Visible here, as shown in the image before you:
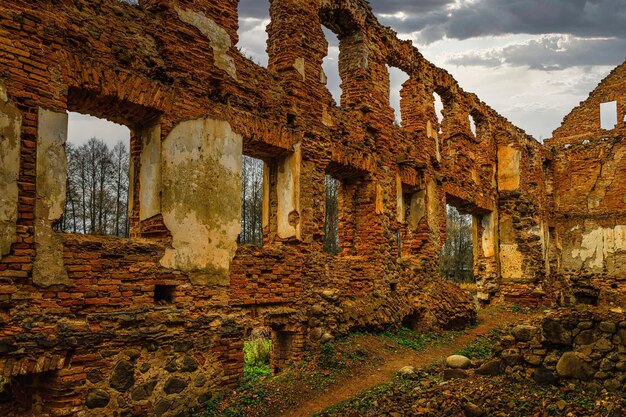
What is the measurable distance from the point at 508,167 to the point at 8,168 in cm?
1586

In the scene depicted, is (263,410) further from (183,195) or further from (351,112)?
(351,112)

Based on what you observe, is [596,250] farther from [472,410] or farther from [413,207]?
[472,410]

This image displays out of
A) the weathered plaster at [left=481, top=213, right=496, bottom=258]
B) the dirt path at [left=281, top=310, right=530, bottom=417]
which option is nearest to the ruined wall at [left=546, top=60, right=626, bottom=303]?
the weathered plaster at [left=481, top=213, right=496, bottom=258]

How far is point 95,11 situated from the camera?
6.36 m

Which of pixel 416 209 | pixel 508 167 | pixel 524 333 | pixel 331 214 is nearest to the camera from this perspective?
pixel 524 333

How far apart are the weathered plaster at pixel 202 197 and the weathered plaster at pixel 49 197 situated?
1.35m

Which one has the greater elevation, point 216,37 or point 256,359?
point 216,37

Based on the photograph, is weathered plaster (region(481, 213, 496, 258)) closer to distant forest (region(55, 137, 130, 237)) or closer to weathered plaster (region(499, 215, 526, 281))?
weathered plaster (region(499, 215, 526, 281))

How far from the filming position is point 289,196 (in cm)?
888

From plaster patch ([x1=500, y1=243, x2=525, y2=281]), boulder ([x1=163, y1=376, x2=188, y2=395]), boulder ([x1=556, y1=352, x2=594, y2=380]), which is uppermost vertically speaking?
plaster patch ([x1=500, y1=243, x2=525, y2=281])

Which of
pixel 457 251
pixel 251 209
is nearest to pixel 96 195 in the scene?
pixel 251 209

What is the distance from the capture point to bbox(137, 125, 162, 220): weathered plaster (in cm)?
686

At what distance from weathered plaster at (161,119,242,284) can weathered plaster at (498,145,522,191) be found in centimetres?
1259

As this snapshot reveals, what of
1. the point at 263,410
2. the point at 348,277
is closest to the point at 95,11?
the point at 263,410
